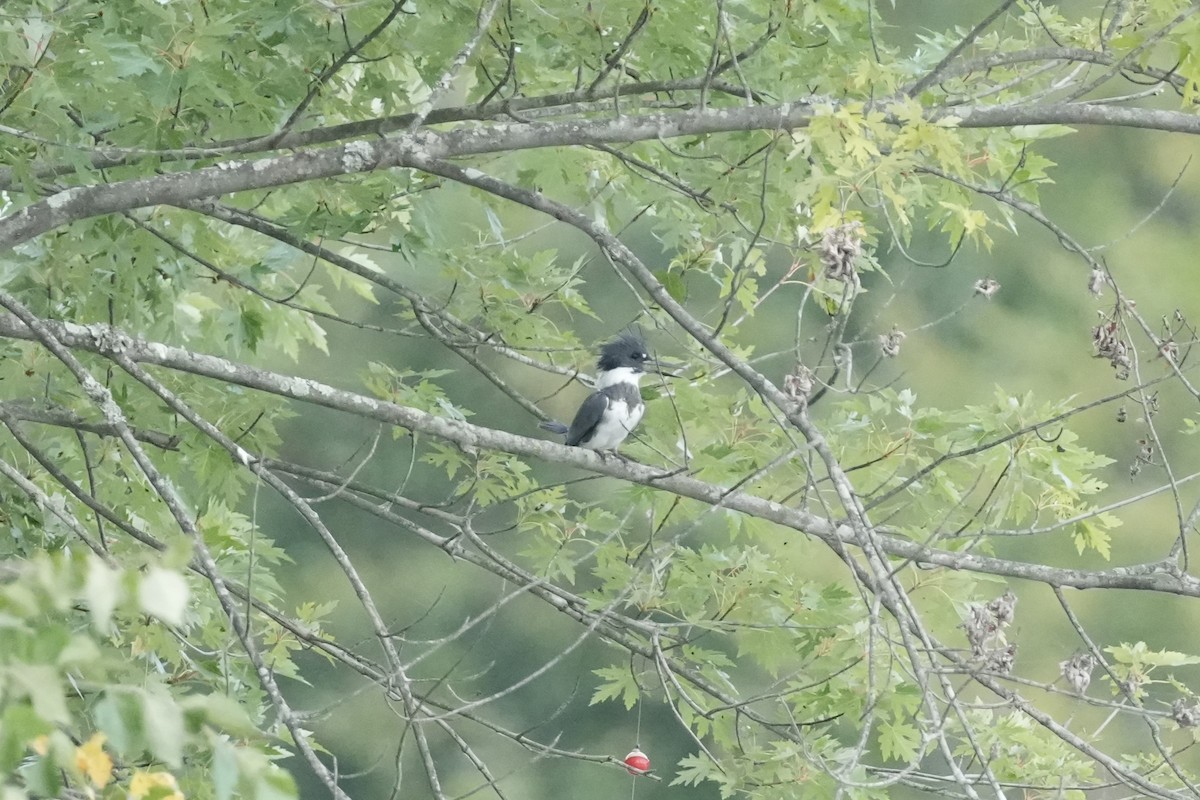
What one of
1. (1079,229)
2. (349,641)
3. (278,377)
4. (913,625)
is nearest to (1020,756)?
(913,625)

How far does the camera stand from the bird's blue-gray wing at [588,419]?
3797 millimetres

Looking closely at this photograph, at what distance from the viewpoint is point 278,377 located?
8.06 feet

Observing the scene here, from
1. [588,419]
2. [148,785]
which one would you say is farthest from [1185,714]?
[588,419]

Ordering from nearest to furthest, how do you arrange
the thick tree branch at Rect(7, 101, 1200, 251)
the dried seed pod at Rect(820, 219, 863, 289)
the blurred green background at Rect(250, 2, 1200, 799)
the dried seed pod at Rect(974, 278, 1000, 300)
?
the dried seed pod at Rect(820, 219, 863, 289), the dried seed pod at Rect(974, 278, 1000, 300), the thick tree branch at Rect(7, 101, 1200, 251), the blurred green background at Rect(250, 2, 1200, 799)

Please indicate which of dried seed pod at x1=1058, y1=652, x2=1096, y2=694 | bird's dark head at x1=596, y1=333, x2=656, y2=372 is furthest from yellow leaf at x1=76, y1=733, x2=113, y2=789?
bird's dark head at x1=596, y1=333, x2=656, y2=372

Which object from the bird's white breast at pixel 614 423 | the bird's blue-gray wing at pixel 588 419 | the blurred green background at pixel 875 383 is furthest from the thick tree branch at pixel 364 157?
the blurred green background at pixel 875 383

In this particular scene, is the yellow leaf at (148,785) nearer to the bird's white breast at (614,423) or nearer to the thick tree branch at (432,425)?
the thick tree branch at (432,425)

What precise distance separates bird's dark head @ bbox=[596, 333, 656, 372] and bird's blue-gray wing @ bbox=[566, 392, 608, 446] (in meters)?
0.13

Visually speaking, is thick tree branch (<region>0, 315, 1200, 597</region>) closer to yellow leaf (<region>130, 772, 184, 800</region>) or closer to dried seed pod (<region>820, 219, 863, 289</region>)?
dried seed pod (<region>820, 219, 863, 289</region>)

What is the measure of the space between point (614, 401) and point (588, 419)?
0.45ft

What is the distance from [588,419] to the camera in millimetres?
3863

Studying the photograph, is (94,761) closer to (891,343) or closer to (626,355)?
(891,343)

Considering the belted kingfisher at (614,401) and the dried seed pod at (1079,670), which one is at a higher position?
the belted kingfisher at (614,401)

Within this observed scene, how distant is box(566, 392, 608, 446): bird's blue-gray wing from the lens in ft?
12.5
